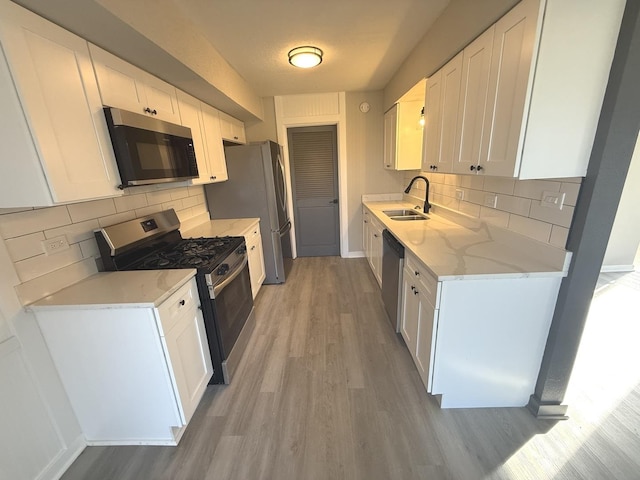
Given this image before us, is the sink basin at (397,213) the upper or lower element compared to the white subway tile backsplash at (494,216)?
lower

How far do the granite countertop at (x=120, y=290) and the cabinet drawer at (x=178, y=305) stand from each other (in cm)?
4

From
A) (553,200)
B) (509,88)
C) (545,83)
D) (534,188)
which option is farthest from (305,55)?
(553,200)

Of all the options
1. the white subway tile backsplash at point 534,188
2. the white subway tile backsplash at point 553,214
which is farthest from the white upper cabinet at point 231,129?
the white subway tile backsplash at point 553,214

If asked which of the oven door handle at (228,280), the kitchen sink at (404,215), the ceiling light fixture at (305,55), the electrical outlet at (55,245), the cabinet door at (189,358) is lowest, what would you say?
the cabinet door at (189,358)

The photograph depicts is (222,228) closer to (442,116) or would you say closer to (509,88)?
(442,116)

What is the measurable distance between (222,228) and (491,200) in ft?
8.13

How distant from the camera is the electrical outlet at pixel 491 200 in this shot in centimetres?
195

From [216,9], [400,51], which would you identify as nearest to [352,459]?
[216,9]

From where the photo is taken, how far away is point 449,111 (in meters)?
1.98

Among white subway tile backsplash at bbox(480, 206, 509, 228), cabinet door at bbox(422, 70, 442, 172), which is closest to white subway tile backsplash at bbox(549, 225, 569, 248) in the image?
white subway tile backsplash at bbox(480, 206, 509, 228)

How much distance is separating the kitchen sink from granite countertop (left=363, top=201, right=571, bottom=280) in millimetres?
515

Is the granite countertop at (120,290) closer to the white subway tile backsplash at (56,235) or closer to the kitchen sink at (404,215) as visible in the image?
the white subway tile backsplash at (56,235)

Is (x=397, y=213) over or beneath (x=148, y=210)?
beneath

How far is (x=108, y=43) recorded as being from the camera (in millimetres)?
1435
